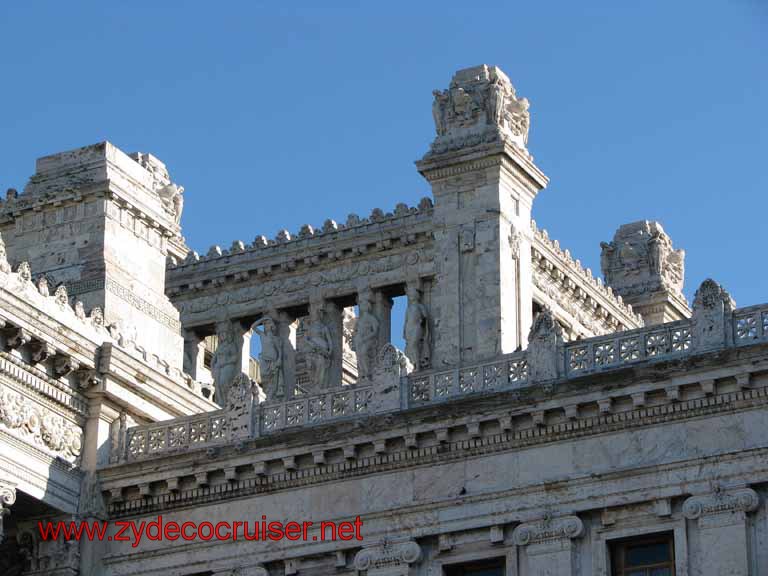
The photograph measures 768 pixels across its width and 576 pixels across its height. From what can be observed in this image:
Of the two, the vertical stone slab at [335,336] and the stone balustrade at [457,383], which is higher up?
the vertical stone slab at [335,336]

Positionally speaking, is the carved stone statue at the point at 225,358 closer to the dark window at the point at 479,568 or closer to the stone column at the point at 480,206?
the stone column at the point at 480,206

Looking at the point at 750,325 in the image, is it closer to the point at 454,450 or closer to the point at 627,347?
the point at 627,347

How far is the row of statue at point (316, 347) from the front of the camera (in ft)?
190

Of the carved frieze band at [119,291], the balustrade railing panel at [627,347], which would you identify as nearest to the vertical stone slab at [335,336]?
the carved frieze band at [119,291]

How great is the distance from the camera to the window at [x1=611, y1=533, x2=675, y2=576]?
39.7m

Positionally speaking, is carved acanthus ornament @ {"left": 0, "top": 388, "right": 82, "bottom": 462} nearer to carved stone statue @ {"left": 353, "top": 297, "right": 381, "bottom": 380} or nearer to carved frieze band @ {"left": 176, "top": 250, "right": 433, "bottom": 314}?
carved stone statue @ {"left": 353, "top": 297, "right": 381, "bottom": 380}

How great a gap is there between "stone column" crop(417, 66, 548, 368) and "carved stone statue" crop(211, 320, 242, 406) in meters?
6.07

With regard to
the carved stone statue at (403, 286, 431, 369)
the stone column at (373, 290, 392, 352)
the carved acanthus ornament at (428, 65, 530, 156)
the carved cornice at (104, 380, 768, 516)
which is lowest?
the carved cornice at (104, 380, 768, 516)

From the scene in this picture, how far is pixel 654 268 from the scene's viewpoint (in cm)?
6725

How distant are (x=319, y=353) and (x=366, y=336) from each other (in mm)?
1257

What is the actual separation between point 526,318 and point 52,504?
51.9 ft

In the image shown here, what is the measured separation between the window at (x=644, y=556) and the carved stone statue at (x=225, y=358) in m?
21.5

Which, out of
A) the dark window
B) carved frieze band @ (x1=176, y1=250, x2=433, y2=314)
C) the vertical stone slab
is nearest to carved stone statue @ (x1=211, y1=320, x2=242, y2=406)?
carved frieze band @ (x1=176, y1=250, x2=433, y2=314)

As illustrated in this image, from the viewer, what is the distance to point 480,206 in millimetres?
56844
